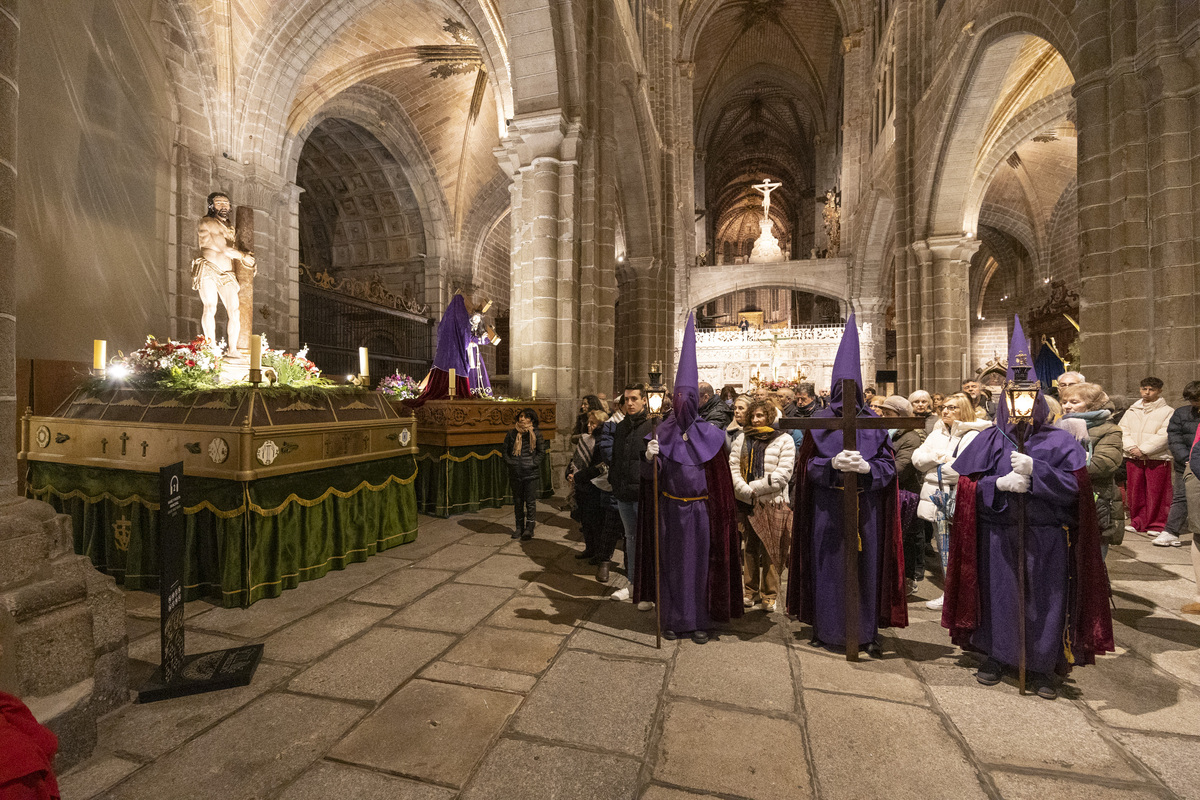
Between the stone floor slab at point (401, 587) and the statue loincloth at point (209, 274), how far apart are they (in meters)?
3.58

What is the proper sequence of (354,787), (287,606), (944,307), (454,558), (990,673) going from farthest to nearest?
1. (944,307)
2. (454,558)
3. (287,606)
4. (990,673)
5. (354,787)

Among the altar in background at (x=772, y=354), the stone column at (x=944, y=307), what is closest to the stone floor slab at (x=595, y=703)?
the stone column at (x=944, y=307)

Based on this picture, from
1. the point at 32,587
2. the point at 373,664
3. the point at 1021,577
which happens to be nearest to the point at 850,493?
the point at 1021,577

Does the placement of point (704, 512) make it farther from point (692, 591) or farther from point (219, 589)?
point (219, 589)

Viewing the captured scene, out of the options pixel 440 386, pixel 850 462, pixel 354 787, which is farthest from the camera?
pixel 440 386

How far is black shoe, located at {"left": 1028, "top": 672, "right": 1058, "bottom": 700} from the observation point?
2.71 meters

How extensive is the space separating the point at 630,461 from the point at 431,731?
6.73ft

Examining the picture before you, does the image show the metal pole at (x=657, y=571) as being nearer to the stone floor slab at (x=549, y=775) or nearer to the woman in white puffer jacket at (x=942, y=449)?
the stone floor slab at (x=549, y=775)

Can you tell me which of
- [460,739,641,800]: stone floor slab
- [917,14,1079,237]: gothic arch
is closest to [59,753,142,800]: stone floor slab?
[460,739,641,800]: stone floor slab

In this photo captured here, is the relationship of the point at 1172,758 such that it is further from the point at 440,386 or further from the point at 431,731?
the point at 440,386

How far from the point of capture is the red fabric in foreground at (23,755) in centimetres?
110

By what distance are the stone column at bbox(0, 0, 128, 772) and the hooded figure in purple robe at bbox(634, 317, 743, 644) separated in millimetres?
2723

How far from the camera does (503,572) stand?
4.55m

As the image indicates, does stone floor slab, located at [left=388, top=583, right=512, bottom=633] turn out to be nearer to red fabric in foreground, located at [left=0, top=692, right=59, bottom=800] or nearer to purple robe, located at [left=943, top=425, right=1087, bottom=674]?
red fabric in foreground, located at [left=0, top=692, right=59, bottom=800]
